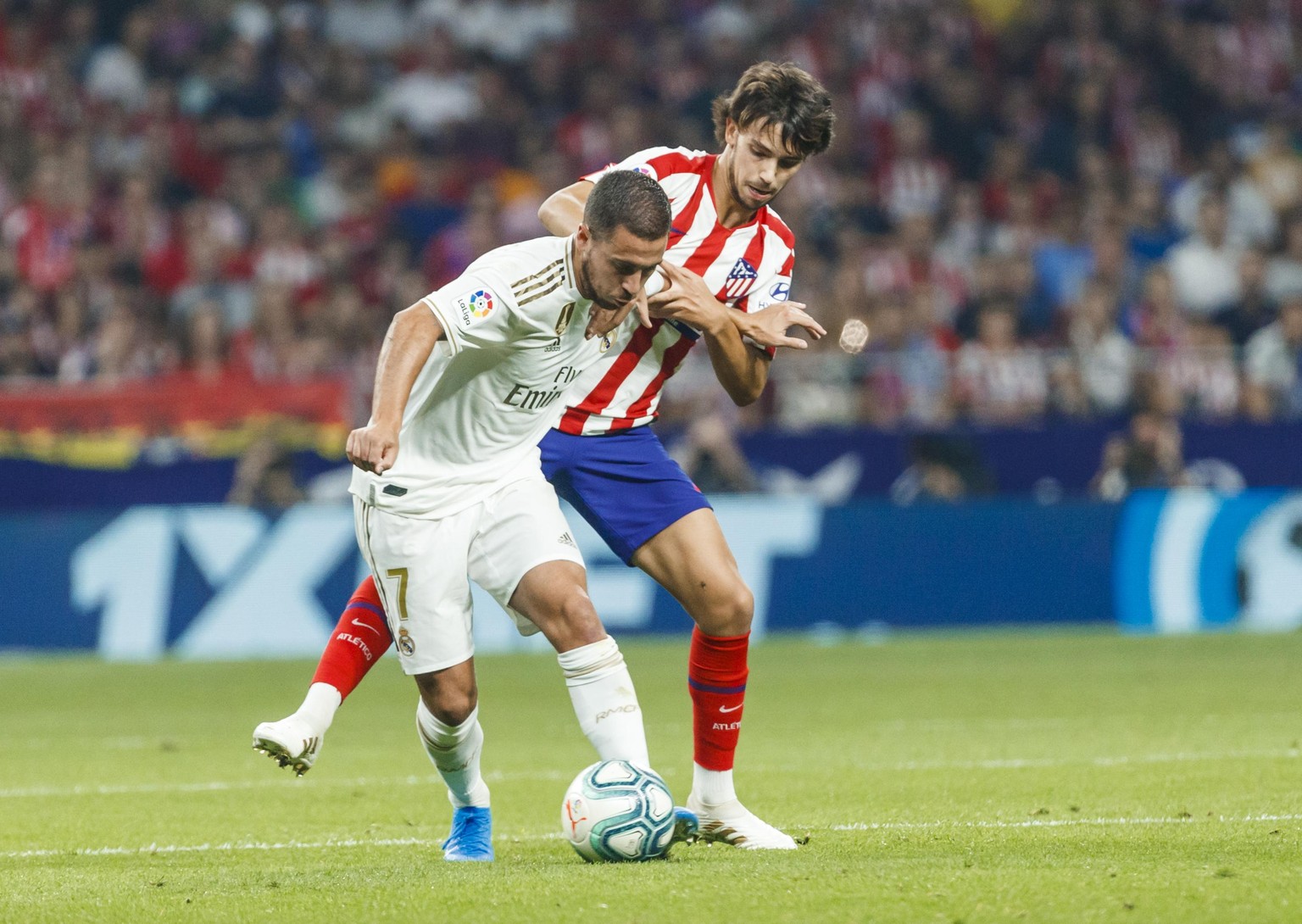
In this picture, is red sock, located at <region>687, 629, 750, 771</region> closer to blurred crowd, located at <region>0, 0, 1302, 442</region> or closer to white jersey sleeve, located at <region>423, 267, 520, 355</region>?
white jersey sleeve, located at <region>423, 267, 520, 355</region>

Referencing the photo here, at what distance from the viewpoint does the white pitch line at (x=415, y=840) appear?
5996 millimetres

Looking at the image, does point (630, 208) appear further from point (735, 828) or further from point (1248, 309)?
point (1248, 309)

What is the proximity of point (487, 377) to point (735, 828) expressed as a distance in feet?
5.30

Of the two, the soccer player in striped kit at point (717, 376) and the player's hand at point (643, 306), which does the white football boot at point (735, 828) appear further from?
the player's hand at point (643, 306)

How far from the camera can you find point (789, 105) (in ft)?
→ 19.9

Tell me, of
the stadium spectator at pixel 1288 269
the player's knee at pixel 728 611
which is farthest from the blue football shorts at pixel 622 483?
the stadium spectator at pixel 1288 269

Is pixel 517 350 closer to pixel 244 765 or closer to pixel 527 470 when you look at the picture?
pixel 527 470

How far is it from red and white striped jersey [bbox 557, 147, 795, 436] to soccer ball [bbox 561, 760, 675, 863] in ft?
4.86

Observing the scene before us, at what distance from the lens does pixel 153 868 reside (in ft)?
18.3

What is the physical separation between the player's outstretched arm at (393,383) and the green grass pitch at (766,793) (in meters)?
1.13

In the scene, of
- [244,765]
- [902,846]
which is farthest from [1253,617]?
[902,846]

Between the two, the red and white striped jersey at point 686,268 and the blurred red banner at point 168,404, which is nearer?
the red and white striped jersey at point 686,268

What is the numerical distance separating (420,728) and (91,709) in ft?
18.7

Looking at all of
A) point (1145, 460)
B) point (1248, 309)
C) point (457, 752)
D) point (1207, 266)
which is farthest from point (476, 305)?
point (1207, 266)
